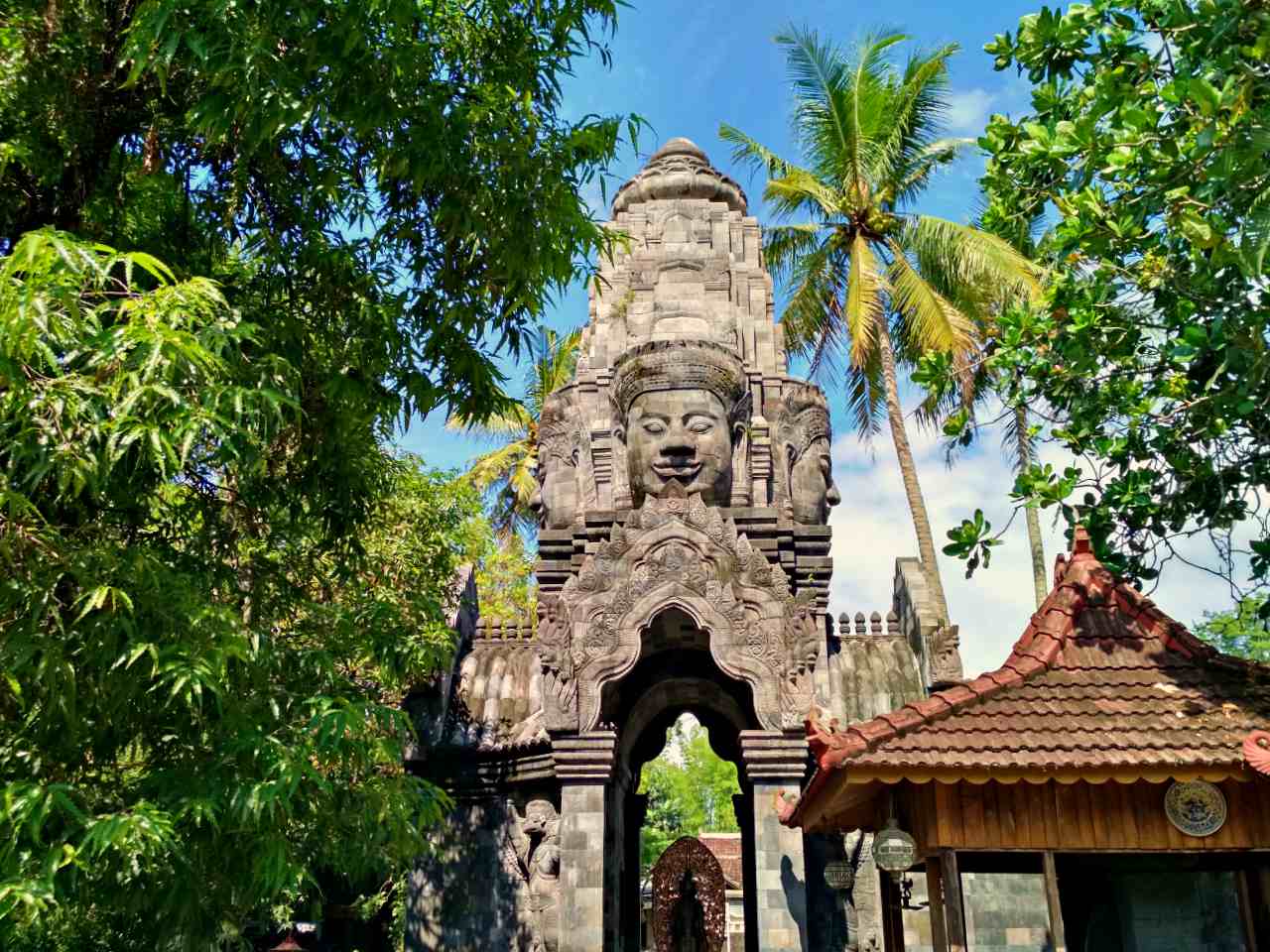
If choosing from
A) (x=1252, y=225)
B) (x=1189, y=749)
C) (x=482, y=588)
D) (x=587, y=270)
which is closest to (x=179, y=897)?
(x=587, y=270)

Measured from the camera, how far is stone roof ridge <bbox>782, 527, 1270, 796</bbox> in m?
7.02

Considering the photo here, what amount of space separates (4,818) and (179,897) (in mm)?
1341

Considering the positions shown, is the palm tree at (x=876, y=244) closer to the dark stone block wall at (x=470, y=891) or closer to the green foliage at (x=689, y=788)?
the dark stone block wall at (x=470, y=891)

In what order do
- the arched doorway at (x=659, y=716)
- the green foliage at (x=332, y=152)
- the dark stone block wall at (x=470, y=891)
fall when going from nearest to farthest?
the green foliage at (x=332, y=152), the arched doorway at (x=659, y=716), the dark stone block wall at (x=470, y=891)

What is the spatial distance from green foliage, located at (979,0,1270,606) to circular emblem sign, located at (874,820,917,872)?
3297 mm

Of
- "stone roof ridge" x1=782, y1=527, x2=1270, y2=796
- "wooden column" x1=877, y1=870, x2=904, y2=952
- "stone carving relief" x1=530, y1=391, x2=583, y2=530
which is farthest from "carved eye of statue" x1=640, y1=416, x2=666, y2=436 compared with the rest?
"stone roof ridge" x1=782, y1=527, x2=1270, y2=796

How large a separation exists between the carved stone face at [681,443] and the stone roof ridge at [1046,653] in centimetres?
706

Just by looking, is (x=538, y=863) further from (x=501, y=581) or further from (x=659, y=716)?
(x=501, y=581)

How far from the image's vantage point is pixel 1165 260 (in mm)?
8922

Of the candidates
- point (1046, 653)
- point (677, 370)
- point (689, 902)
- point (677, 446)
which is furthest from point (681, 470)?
point (1046, 653)

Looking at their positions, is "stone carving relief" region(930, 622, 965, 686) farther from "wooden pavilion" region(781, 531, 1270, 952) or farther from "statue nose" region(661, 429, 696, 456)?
"wooden pavilion" region(781, 531, 1270, 952)

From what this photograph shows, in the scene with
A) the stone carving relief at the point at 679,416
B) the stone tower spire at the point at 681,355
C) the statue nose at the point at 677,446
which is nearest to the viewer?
the statue nose at the point at 677,446

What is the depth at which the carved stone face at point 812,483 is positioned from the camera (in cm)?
1631

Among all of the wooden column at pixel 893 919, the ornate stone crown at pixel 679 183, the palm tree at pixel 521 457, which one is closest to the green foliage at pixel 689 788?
the palm tree at pixel 521 457
